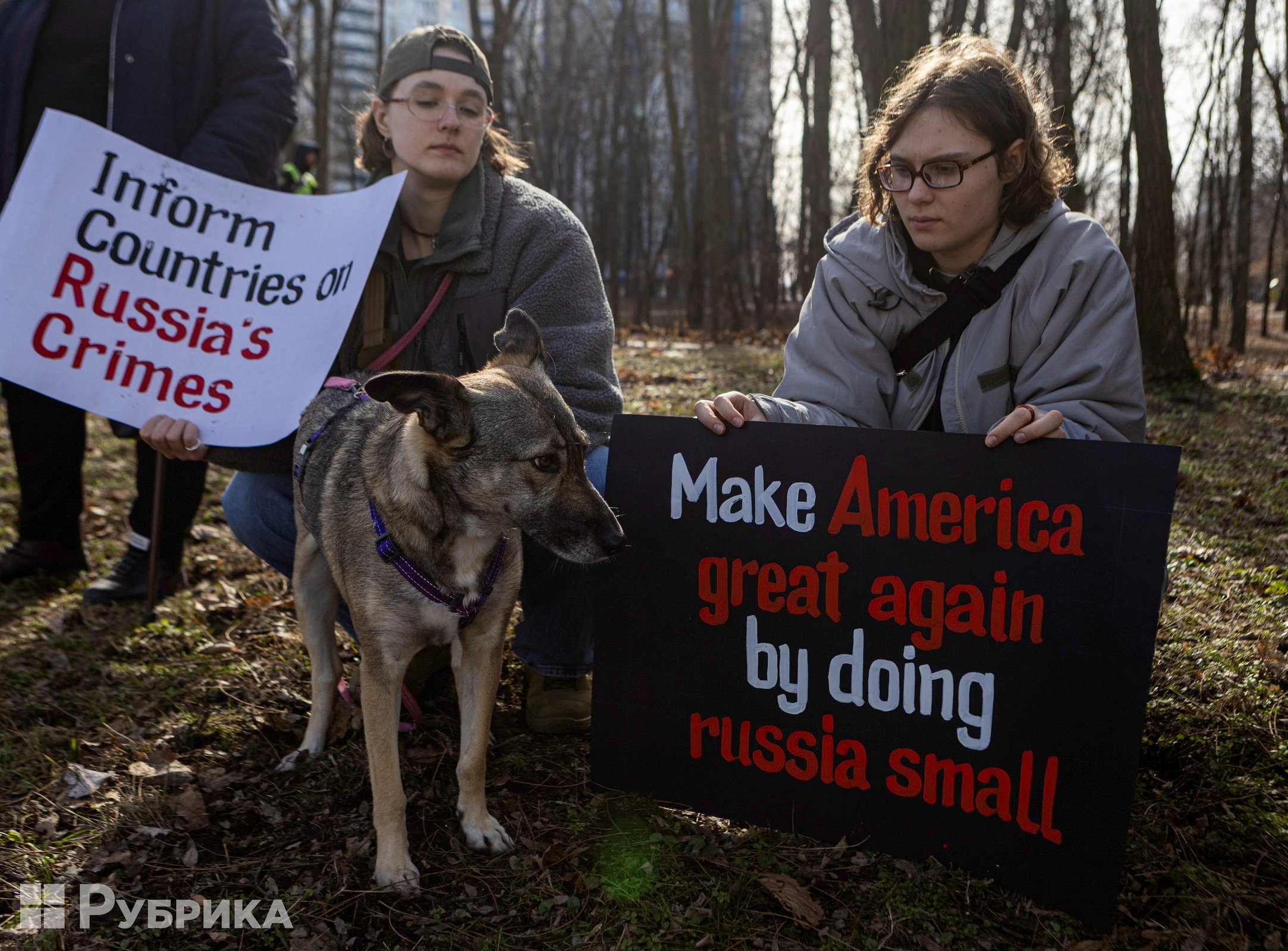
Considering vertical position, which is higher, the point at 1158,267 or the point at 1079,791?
the point at 1158,267

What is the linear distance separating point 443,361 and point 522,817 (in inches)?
70.3

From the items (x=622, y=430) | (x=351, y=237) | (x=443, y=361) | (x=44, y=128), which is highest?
(x=44, y=128)

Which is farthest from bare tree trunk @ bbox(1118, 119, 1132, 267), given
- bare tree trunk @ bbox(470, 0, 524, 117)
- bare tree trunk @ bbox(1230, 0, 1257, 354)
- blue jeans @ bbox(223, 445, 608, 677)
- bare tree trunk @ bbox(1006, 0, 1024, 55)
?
blue jeans @ bbox(223, 445, 608, 677)

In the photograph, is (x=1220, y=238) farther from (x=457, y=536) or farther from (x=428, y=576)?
(x=428, y=576)

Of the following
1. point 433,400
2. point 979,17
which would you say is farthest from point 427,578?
Answer: point 979,17

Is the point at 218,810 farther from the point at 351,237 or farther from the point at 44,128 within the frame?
the point at 44,128

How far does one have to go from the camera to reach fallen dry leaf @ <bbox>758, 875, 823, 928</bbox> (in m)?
2.33

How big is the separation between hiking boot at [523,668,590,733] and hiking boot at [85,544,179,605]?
245 centimetres

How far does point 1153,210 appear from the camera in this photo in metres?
8.94

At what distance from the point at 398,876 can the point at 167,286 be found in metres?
2.66

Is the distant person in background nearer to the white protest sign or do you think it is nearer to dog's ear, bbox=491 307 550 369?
the white protest sign

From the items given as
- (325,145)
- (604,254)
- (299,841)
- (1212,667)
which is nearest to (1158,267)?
(1212,667)

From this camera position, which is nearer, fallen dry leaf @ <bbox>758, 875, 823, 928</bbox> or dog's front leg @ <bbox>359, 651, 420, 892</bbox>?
fallen dry leaf @ <bbox>758, 875, 823, 928</bbox>

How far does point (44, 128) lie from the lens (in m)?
3.58
